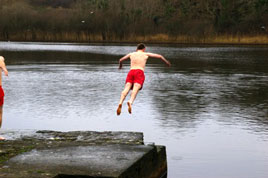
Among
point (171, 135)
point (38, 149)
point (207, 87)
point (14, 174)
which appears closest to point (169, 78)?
point (207, 87)

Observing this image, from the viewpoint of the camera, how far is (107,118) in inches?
603

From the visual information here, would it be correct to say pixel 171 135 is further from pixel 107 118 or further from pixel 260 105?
pixel 260 105

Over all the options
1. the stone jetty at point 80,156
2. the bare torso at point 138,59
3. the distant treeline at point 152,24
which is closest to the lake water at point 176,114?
the stone jetty at point 80,156

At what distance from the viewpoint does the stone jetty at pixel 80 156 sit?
26.1ft

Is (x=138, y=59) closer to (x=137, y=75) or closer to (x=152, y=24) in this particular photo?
(x=137, y=75)

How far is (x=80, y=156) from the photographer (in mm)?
8961

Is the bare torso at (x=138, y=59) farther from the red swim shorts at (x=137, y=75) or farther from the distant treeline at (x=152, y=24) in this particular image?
the distant treeline at (x=152, y=24)

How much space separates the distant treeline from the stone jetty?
208 feet

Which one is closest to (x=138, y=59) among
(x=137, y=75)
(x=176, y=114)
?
(x=137, y=75)

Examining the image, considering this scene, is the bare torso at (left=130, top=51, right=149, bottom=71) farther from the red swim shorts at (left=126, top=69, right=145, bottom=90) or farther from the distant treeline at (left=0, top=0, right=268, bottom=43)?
the distant treeline at (left=0, top=0, right=268, bottom=43)

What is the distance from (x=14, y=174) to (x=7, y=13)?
86.7 metres

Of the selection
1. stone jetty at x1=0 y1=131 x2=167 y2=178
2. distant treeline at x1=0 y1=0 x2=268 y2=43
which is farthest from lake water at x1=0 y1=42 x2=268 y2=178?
distant treeline at x1=0 y1=0 x2=268 y2=43

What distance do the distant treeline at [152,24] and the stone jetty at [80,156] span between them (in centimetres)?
6330

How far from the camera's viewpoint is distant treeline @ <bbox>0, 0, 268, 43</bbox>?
7675cm
